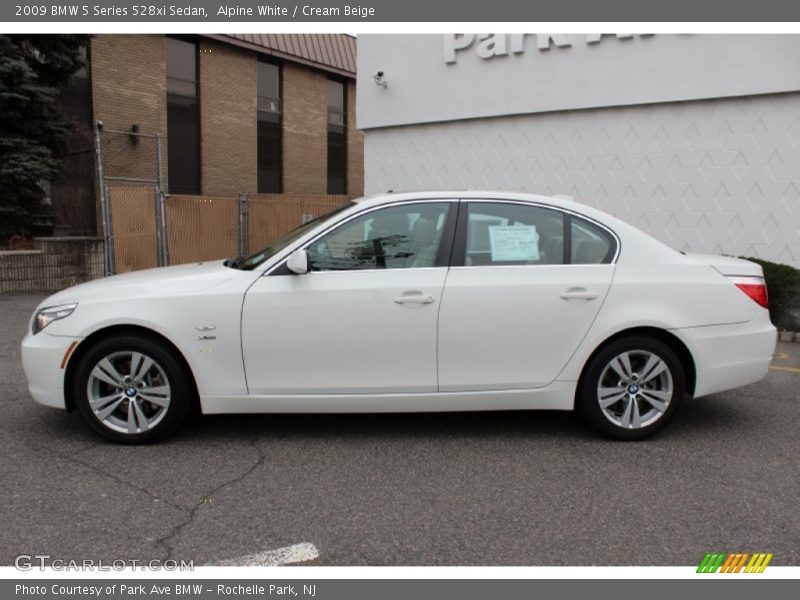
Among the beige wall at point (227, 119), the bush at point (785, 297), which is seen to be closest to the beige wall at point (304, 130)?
the beige wall at point (227, 119)

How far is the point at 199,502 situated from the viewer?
3680 mm

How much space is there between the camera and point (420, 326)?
4.44 meters

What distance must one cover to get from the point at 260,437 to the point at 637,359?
2.56 m

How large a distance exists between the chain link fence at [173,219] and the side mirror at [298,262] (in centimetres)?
969

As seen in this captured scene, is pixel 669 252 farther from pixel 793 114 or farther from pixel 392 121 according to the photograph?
pixel 392 121

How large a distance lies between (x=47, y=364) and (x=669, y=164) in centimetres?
915

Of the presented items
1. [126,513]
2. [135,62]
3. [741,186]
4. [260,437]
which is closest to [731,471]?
[260,437]

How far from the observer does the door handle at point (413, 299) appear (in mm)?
4418

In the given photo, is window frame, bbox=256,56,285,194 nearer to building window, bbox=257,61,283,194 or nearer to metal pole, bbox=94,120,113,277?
building window, bbox=257,61,283,194

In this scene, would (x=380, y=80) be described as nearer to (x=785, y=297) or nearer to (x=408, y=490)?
(x=785, y=297)

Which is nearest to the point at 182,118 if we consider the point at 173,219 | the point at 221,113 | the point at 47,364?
the point at 221,113

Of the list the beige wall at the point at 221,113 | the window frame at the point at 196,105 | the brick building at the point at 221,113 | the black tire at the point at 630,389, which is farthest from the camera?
the window frame at the point at 196,105

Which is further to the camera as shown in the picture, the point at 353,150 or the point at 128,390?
the point at 353,150

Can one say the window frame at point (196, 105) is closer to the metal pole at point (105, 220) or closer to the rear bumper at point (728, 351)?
the metal pole at point (105, 220)
